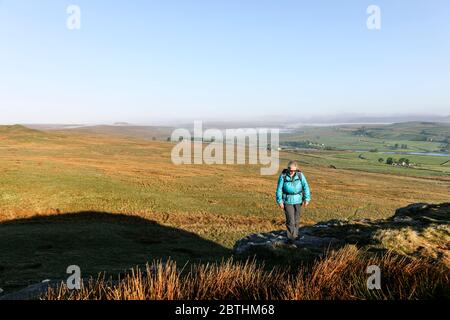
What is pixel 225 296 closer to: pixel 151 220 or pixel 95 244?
pixel 95 244

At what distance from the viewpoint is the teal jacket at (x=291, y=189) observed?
672 inches

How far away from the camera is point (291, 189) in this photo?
17.1 meters

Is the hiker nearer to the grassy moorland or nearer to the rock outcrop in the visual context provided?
the rock outcrop

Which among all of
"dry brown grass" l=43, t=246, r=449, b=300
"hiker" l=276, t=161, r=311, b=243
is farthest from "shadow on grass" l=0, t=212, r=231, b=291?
"dry brown grass" l=43, t=246, r=449, b=300

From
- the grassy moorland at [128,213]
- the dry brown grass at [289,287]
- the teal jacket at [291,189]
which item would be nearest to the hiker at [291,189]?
the teal jacket at [291,189]

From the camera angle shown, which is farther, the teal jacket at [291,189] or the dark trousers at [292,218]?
the dark trousers at [292,218]

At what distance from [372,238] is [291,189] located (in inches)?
156

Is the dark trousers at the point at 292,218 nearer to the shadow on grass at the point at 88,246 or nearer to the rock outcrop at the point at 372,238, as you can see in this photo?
the rock outcrop at the point at 372,238

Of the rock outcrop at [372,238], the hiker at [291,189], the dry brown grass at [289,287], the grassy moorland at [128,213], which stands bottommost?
the grassy moorland at [128,213]

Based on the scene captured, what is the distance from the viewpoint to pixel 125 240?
27.3m

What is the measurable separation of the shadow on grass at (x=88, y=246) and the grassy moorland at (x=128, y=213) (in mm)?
55

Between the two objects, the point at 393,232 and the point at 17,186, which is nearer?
the point at 393,232
